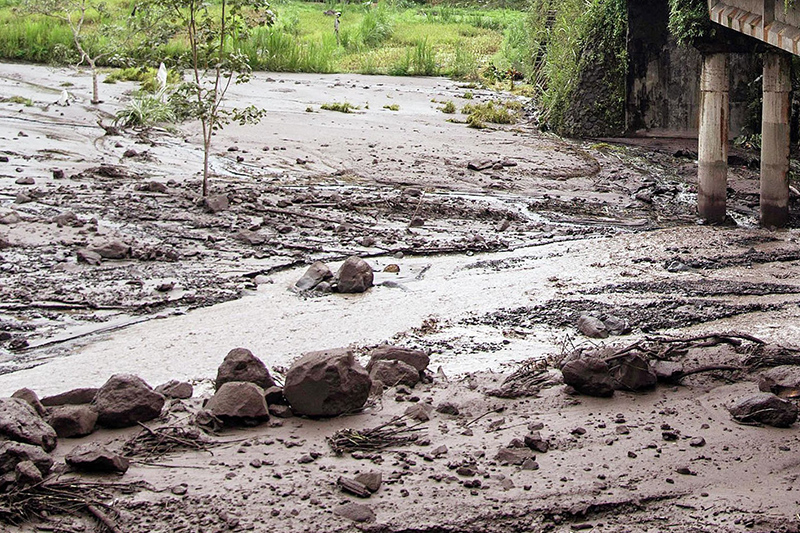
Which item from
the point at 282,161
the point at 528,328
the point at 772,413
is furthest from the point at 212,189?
the point at 772,413

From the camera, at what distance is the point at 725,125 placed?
11719 mm

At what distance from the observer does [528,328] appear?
778 cm

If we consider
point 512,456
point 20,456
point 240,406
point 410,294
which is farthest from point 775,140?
point 20,456

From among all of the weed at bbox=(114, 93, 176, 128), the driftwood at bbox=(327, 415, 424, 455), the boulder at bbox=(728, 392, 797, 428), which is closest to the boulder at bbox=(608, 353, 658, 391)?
the boulder at bbox=(728, 392, 797, 428)

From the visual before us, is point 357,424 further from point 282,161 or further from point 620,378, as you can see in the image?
point 282,161

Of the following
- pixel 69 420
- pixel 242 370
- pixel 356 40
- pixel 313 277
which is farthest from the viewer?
pixel 356 40

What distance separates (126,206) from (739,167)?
8.76 meters

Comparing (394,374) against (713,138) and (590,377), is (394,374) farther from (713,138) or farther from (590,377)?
(713,138)

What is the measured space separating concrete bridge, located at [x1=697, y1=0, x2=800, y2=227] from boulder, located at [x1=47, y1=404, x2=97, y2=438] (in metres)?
7.73

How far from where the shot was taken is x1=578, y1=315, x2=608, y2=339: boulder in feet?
24.4

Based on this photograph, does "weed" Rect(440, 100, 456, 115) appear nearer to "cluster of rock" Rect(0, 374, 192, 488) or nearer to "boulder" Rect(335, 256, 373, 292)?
"boulder" Rect(335, 256, 373, 292)

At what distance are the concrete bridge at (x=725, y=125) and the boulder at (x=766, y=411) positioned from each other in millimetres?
5833

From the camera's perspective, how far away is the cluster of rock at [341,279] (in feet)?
28.9

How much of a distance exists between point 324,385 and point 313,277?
3739 mm
